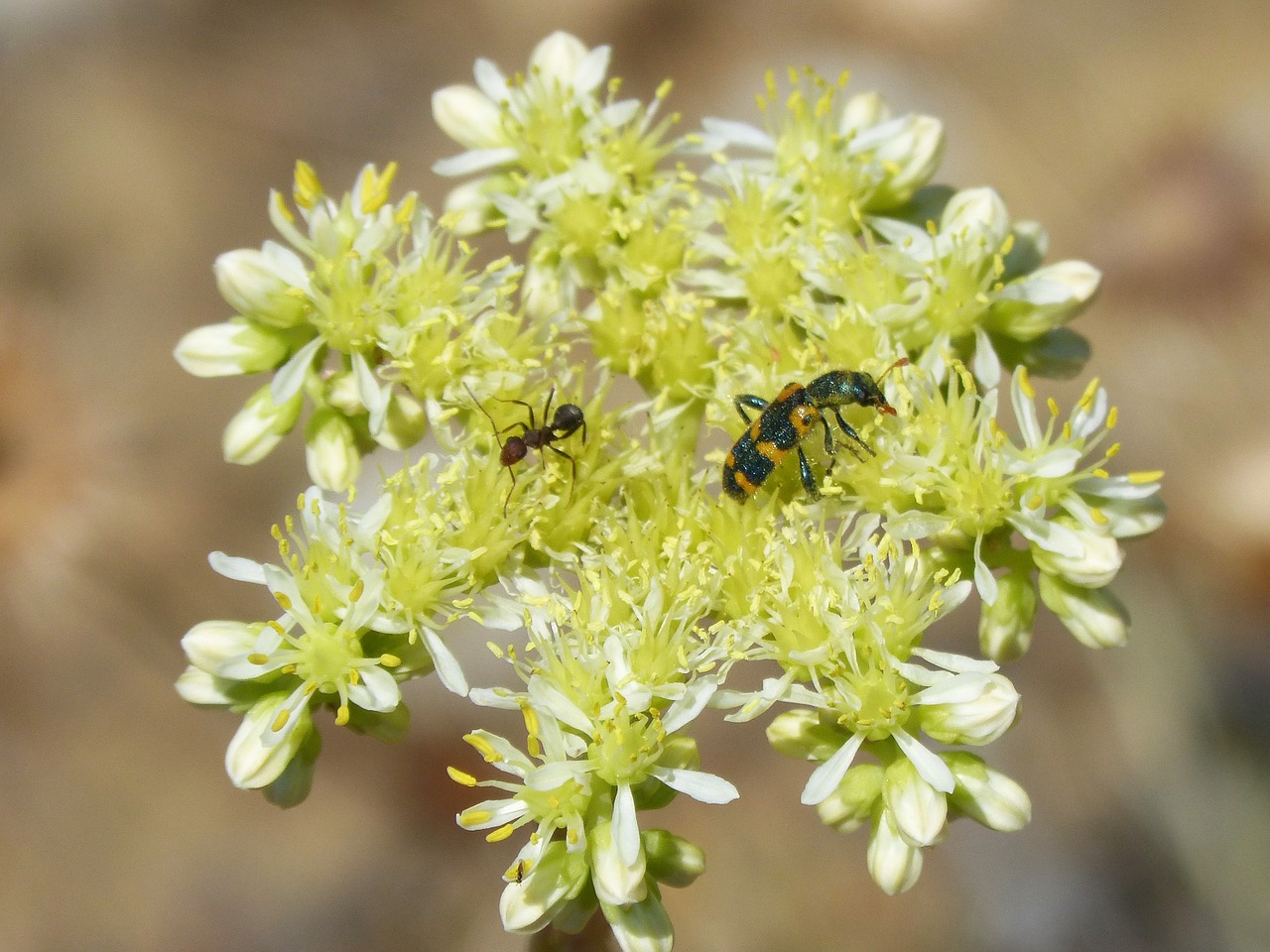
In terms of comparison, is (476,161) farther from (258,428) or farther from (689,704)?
(689,704)

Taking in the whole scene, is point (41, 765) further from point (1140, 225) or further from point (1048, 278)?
point (1140, 225)

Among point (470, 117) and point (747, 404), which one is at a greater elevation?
point (470, 117)

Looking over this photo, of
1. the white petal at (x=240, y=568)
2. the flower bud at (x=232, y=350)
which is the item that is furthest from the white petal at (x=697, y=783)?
the flower bud at (x=232, y=350)

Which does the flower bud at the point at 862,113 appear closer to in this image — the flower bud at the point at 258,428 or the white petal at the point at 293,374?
the white petal at the point at 293,374

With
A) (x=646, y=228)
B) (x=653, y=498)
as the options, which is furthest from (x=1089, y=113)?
(x=653, y=498)

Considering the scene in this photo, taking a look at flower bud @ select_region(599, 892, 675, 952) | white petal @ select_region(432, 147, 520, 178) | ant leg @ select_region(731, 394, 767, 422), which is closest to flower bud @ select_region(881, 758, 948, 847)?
flower bud @ select_region(599, 892, 675, 952)

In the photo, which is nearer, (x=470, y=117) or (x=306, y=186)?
(x=306, y=186)

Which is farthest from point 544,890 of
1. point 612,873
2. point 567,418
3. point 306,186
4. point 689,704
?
point 306,186
